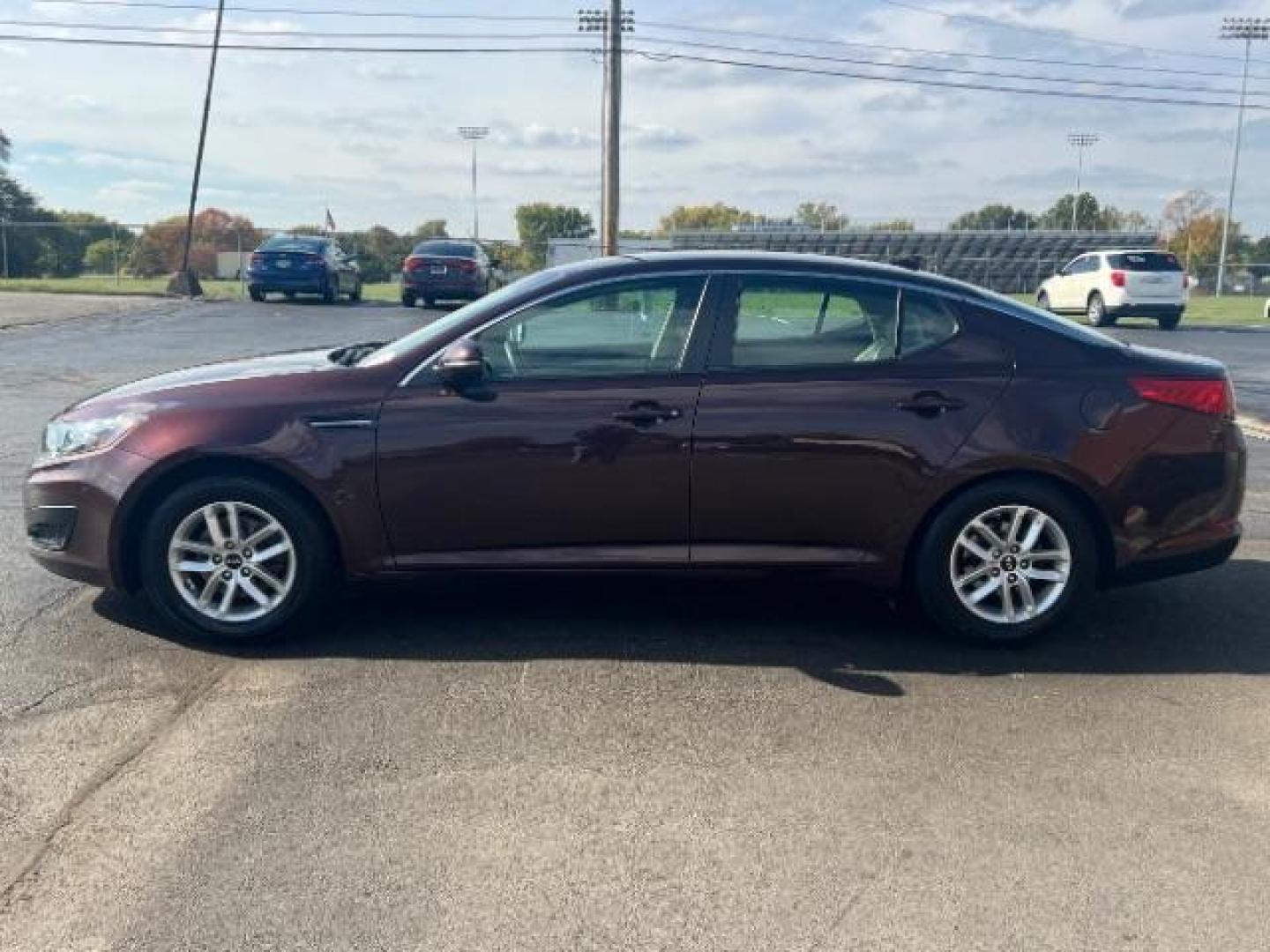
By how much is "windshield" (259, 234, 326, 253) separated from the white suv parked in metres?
17.8

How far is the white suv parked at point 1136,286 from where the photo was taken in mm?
25578

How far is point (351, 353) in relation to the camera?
531 centimetres

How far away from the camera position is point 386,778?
364cm

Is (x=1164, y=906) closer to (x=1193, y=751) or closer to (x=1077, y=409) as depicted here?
(x=1193, y=751)

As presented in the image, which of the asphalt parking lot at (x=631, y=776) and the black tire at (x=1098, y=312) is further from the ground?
the black tire at (x=1098, y=312)

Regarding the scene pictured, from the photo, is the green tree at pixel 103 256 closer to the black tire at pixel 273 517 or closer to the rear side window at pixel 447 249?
the rear side window at pixel 447 249

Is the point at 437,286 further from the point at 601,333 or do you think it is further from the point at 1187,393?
the point at 1187,393

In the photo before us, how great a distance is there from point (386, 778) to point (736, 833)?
111 centimetres

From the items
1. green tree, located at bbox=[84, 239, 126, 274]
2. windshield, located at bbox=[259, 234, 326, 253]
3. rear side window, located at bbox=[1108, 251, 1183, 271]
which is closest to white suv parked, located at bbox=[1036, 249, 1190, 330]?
rear side window, located at bbox=[1108, 251, 1183, 271]

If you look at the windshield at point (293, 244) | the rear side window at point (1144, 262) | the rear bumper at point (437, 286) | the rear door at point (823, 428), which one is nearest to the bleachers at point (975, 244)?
the rear side window at point (1144, 262)

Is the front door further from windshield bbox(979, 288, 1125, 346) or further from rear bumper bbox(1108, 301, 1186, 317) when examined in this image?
rear bumper bbox(1108, 301, 1186, 317)

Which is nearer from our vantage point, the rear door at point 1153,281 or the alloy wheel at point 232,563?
the alloy wheel at point 232,563

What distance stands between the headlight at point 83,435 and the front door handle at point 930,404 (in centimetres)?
310

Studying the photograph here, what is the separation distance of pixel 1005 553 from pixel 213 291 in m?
30.7
